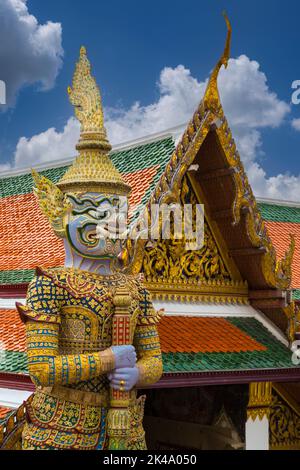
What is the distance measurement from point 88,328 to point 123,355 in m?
0.29

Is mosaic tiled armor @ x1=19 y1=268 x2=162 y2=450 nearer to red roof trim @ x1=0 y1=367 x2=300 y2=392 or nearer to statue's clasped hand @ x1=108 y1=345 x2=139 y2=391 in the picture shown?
statue's clasped hand @ x1=108 y1=345 x2=139 y2=391

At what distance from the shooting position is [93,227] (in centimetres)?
614

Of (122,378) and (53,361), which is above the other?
(53,361)

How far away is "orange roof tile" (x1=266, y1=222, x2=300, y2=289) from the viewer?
10.6 m

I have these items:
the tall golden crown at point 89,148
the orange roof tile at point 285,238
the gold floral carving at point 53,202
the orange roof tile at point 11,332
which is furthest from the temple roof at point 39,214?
the gold floral carving at point 53,202

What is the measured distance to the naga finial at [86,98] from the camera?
21.0 feet

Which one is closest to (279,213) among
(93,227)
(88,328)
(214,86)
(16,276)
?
(214,86)

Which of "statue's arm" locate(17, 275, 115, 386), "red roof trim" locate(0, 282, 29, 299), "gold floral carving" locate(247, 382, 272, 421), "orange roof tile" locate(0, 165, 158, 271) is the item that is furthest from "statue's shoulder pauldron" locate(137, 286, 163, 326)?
"gold floral carving" locate(247, 382, 272, 421)

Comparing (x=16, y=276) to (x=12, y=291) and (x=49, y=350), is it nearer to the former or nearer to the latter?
(x=12, y=291)

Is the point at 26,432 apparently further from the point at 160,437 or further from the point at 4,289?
the point at 160,437

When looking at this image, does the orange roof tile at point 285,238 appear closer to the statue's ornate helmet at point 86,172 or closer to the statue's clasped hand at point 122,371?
the statue's ornate helmet at point 86,172

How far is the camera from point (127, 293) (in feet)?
19.7

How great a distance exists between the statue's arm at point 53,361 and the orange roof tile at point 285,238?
4.75m

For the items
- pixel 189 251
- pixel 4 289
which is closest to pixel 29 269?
pixel 4 289
